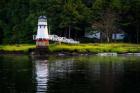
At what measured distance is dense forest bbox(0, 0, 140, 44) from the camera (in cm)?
11331

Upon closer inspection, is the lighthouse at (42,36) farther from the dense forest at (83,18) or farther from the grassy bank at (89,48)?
the dense forest at (83,18)

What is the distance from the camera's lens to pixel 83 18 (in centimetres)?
11425

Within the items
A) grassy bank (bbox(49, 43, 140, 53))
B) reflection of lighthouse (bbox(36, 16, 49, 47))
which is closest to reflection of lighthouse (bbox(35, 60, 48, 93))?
Answer: grassy bank (bbox(49, 43, 140, 53))

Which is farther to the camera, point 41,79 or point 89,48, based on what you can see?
point 89,48

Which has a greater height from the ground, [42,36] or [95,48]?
[42,36]

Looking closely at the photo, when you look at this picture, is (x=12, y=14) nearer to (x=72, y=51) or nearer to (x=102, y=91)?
(x=72, y=51)

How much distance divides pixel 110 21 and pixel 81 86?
7239cm

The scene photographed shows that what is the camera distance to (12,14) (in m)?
131

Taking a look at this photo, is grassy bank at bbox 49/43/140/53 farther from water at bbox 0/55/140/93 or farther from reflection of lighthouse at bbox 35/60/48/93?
water at bbox 0/55/140/93

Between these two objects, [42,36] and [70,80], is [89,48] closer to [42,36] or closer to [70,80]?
[42,36]

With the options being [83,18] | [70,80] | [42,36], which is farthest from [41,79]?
[83,18]

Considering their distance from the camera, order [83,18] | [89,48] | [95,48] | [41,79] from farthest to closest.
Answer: [83,18], [95,48], [89,48], [41,79]

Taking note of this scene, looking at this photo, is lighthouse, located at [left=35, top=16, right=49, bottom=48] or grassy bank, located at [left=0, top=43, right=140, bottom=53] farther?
lighthouse, located at [left=35, top=16, right=49, bottom=48]

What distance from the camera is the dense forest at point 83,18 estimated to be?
11331cm
